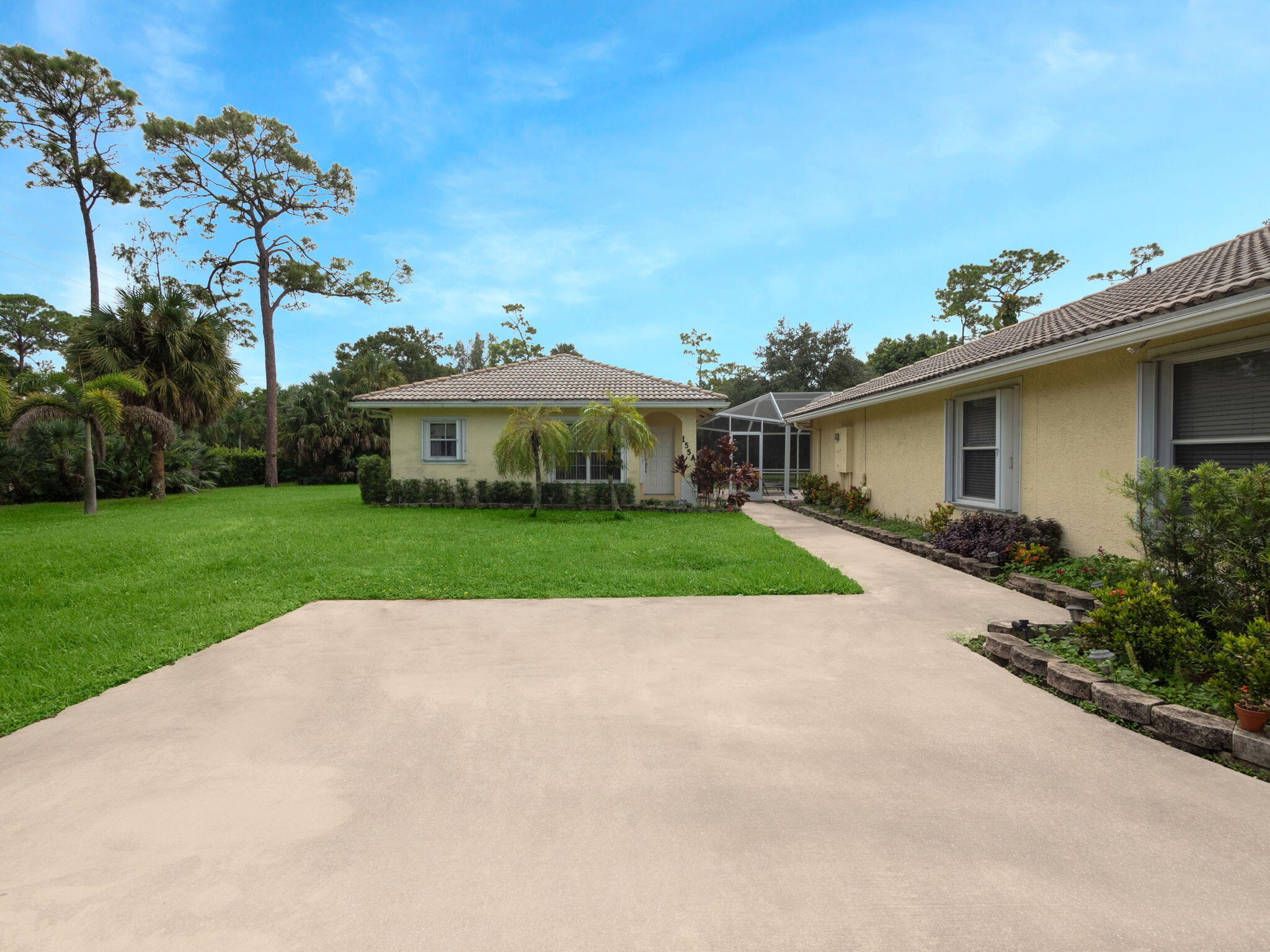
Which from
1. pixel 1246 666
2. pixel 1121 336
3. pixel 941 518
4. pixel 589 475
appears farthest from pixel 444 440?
pixel 1246 666

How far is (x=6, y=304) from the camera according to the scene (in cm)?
3400

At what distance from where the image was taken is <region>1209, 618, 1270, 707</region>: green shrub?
298 centimetres

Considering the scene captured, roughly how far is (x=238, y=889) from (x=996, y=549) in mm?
7902

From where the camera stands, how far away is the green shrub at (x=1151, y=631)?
3652mm

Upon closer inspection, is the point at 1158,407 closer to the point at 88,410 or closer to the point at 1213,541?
the point at 1213,541

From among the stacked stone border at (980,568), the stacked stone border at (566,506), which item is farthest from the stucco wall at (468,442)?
the stacked stone border at (980,568)

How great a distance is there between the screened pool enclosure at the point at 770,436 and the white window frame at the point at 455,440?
8268 millimetres

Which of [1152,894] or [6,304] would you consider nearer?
[1152,894]

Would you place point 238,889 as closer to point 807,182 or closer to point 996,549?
point 996,549

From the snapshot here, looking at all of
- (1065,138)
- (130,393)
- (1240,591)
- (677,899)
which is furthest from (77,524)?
(1065,138)

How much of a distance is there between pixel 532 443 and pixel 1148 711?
11055mm

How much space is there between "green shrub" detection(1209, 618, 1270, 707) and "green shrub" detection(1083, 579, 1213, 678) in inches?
12.4

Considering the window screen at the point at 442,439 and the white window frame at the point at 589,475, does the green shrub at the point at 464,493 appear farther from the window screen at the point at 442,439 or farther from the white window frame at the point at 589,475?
the white window frame at the point at 589,475

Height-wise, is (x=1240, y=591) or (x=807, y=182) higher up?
(x=807, y=182)
